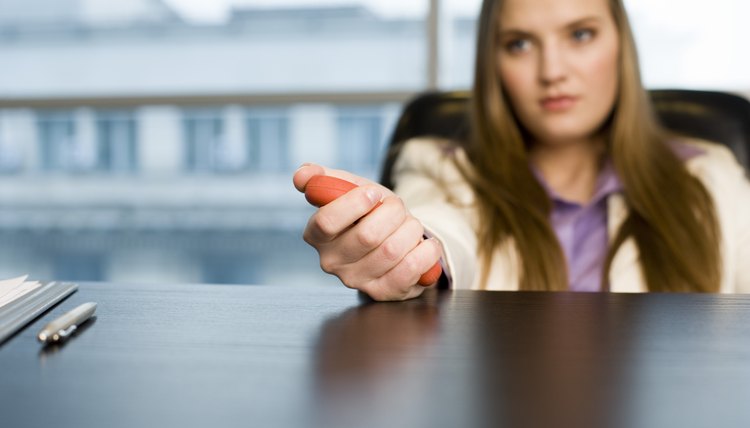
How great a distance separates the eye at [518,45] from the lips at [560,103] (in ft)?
0.30

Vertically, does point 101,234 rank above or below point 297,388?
below

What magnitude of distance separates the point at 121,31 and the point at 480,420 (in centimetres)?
376

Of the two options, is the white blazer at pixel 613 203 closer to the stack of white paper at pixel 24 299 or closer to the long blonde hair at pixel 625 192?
the long blonde hair at pixel 625 192

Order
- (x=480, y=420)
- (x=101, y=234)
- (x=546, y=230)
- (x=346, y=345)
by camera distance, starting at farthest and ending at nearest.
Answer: (x=101, y=234)
(x=546, y=230)
(x=346, y=345)
(x=480, y=420)

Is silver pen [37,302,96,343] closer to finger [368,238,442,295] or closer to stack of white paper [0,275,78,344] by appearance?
stack of white paper [0,275,78,344]

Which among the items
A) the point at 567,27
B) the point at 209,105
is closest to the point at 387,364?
the point at 567,27

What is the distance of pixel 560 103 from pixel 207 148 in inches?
135

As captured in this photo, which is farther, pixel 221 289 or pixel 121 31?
pixel 121 31

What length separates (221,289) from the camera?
26.0 inches

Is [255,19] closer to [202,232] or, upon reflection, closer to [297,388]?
[202,232]

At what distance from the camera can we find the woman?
112cm

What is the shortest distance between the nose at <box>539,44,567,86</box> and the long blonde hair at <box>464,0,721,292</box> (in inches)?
Result: 3.4

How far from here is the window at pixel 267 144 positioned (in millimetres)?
4383

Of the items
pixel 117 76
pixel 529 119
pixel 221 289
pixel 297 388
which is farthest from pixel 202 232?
pixel 297 388
